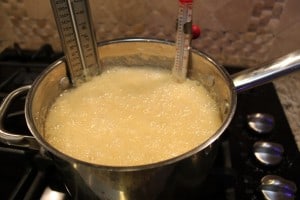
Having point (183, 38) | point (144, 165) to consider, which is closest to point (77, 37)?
point (183, 38)

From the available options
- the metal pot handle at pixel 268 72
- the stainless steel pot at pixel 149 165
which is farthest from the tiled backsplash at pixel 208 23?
the metal pot handle at pixel 268 72

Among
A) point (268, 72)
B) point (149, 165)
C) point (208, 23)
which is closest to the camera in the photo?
point (149, 165)

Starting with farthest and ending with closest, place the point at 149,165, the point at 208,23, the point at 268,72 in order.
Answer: the point at 208,23 → the point at 268,72 → the point at 149,165

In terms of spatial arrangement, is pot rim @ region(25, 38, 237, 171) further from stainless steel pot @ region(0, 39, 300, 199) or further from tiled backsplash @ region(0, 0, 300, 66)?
tiled backsplash @ region(0, 0, 300, 66)

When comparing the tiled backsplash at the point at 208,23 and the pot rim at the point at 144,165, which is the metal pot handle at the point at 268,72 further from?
the tiled backsplash at the point at 208,23

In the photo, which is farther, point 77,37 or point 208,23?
point 208,23

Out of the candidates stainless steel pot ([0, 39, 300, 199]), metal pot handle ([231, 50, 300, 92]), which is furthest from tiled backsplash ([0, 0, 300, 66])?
metal pot handle ([231, 50, 300, 92])

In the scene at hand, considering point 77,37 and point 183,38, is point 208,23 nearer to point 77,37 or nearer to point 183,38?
point 183,38
